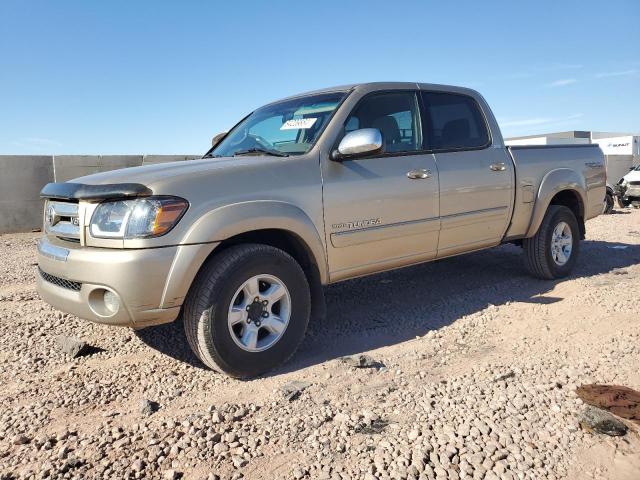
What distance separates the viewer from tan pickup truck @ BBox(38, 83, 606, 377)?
9.42 feet

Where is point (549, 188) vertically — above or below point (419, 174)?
below

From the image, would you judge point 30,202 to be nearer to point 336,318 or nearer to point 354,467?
point 336,318

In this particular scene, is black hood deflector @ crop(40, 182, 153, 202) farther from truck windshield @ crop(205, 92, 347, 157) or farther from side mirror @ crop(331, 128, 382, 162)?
side mirror @ crop(331, 128, 382, 162)

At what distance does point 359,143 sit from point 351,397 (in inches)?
65.5

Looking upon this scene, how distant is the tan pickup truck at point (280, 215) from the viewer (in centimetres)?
287

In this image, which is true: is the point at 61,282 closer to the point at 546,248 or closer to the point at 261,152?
the point at 261,152

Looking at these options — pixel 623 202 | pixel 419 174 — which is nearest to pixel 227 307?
pixel 419 174

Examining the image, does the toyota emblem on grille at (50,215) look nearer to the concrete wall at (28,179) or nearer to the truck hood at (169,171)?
the truck hood at (169,171)

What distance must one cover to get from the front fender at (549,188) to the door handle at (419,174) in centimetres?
171

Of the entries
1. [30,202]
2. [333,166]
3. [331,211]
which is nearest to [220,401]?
[331,211]

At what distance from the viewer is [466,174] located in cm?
441

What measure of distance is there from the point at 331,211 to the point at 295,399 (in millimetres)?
1287

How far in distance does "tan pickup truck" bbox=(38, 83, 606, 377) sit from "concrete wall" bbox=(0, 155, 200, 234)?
7.07m

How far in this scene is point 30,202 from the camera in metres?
10.8
